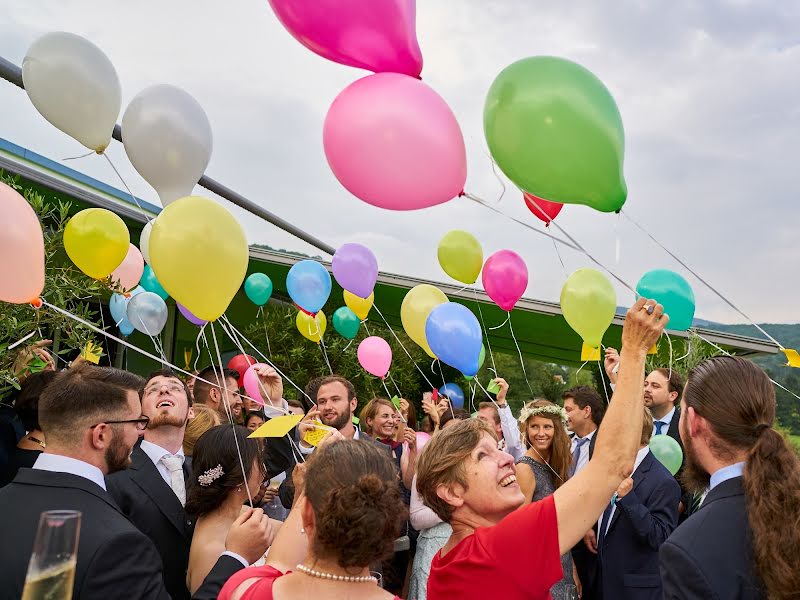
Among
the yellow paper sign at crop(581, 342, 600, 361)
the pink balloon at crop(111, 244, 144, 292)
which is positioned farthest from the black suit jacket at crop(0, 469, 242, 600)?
the pink balloon at crop(111, 244, 144, 292)

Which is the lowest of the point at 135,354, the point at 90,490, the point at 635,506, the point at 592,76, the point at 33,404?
the point at 135,354

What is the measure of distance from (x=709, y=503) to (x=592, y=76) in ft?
5.21

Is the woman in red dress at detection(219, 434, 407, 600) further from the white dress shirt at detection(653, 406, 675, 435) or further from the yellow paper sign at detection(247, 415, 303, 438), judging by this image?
the white dress shirt at detection(653, 406, 675, 435)

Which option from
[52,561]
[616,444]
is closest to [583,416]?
[616,444]

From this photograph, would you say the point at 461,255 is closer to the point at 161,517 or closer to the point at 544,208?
the point at 544,208

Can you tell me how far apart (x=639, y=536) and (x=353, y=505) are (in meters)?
2.33

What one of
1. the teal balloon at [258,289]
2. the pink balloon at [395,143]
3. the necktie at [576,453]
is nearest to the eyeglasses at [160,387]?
the pink balloon at [395,143]

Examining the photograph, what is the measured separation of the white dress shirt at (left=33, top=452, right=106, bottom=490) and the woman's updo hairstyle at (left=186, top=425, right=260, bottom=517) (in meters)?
0.49

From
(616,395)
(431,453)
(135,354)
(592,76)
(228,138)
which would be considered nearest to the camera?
(616,395)

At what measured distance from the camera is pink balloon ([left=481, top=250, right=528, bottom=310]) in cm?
605

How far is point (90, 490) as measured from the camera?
1933 millimetres

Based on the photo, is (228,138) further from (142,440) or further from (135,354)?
(135,354)

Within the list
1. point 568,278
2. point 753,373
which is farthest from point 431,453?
→ point 568,278

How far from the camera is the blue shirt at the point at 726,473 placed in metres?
1.73
